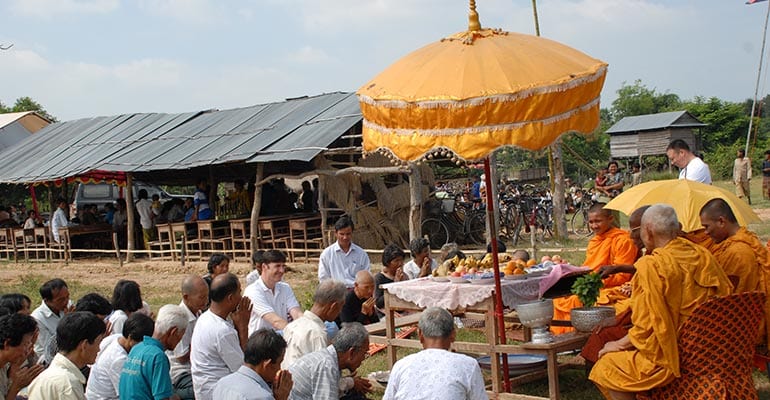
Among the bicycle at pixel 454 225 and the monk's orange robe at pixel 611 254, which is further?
the bicycle at pixel 454 225

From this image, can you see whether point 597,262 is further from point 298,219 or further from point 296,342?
point 298,219

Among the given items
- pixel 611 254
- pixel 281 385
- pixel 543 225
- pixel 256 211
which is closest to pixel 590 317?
pixel 611 254

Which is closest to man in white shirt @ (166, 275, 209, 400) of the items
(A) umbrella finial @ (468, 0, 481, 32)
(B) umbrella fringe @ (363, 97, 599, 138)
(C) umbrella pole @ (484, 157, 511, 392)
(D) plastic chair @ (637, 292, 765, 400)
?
(B) umbrella fringe @ (363, 97, 599, 138)

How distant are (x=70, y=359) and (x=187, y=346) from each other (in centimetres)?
154

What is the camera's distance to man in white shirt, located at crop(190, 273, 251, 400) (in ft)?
16.9

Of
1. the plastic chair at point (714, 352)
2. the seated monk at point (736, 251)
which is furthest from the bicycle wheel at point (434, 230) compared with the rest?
the plastic chair at point (714, 352)

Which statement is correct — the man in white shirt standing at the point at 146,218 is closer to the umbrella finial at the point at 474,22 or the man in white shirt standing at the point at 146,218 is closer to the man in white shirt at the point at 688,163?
the man in white shirt at the point at 688,163

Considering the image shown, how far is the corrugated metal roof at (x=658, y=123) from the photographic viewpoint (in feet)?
136

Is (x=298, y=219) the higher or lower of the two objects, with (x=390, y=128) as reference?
lower

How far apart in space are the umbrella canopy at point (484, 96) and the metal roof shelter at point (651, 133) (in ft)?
123

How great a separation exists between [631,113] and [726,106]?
21.7 m

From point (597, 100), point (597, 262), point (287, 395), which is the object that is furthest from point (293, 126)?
point (287, 395)

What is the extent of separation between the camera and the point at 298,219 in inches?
655

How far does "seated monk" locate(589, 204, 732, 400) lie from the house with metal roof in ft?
92.7
